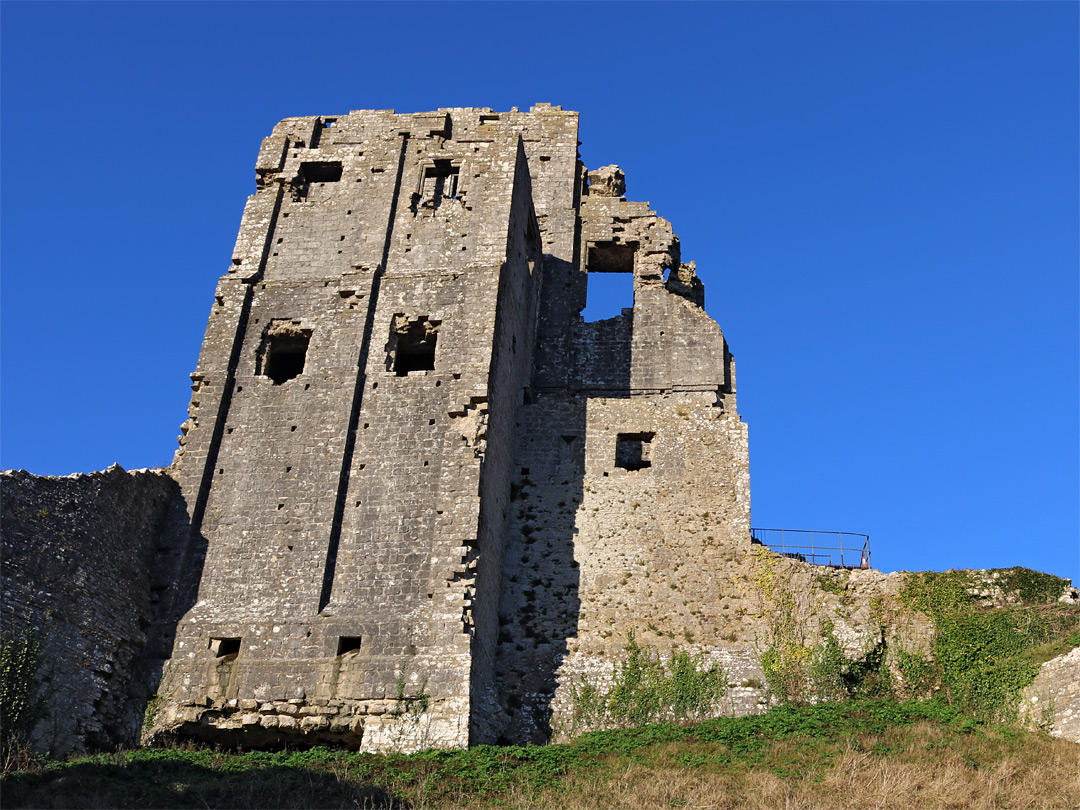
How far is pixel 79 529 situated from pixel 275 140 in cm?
963

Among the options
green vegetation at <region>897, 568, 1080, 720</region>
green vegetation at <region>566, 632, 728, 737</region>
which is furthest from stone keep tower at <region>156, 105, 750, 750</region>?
green vegetation at <region>897, 568, 1080, 720</region>

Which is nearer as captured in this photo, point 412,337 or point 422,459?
point 422,459

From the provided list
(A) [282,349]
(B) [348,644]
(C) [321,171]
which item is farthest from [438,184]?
(B) [348,644]

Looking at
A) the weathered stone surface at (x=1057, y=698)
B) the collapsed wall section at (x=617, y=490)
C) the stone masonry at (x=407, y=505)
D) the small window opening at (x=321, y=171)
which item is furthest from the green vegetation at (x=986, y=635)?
the small window opening at (x=321, y=171)

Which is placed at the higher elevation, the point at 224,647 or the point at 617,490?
the point at 617,490

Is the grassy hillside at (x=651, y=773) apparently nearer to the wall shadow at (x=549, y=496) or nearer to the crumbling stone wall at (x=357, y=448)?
the crumbling stone wall at (x=357, y=448)

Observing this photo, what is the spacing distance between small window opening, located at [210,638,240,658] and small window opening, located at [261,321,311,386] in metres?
4.73

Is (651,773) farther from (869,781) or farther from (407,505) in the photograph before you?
(407,505)

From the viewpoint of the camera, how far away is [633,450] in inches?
898

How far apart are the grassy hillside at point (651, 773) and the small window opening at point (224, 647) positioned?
5.03 feet

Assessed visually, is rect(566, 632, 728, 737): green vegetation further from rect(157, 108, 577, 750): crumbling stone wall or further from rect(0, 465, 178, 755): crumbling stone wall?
rect(0, 465, 178, 755): crumbling stone wall

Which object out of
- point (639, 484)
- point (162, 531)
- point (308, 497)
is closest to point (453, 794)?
point (308, 497)

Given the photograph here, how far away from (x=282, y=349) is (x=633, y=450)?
6.91 metres

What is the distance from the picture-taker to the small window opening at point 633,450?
22.6m
